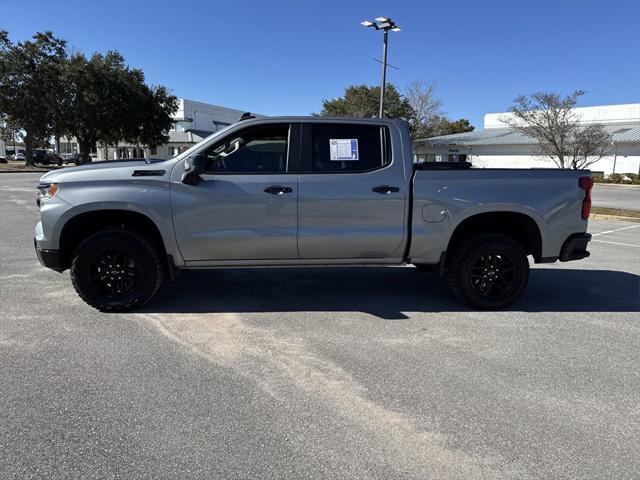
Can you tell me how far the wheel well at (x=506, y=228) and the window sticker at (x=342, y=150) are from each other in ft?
4.53

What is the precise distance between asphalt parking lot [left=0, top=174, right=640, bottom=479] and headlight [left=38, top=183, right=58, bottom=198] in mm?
1224

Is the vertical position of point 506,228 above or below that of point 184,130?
below

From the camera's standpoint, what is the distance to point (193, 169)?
4750mm

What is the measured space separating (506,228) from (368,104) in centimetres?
4755

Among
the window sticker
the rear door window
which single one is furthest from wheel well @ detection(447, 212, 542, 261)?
the window sticker

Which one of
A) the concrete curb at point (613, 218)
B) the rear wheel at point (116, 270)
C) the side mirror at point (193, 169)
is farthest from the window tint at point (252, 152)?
the concrete curb at point (613, 218)

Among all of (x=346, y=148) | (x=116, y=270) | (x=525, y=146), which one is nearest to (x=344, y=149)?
(x=346, y=148)

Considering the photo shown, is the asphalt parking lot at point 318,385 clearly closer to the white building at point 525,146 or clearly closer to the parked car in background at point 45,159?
the white building at point 525,146

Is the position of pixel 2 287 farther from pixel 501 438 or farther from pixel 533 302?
pixel 533 302

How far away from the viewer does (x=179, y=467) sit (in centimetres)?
265

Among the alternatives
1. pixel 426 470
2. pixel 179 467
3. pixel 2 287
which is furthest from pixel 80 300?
pixel 426 470

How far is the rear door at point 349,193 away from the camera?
502cm

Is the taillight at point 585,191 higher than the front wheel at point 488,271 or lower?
higher

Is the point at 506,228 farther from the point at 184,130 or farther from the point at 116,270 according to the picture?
the point at 184,130
